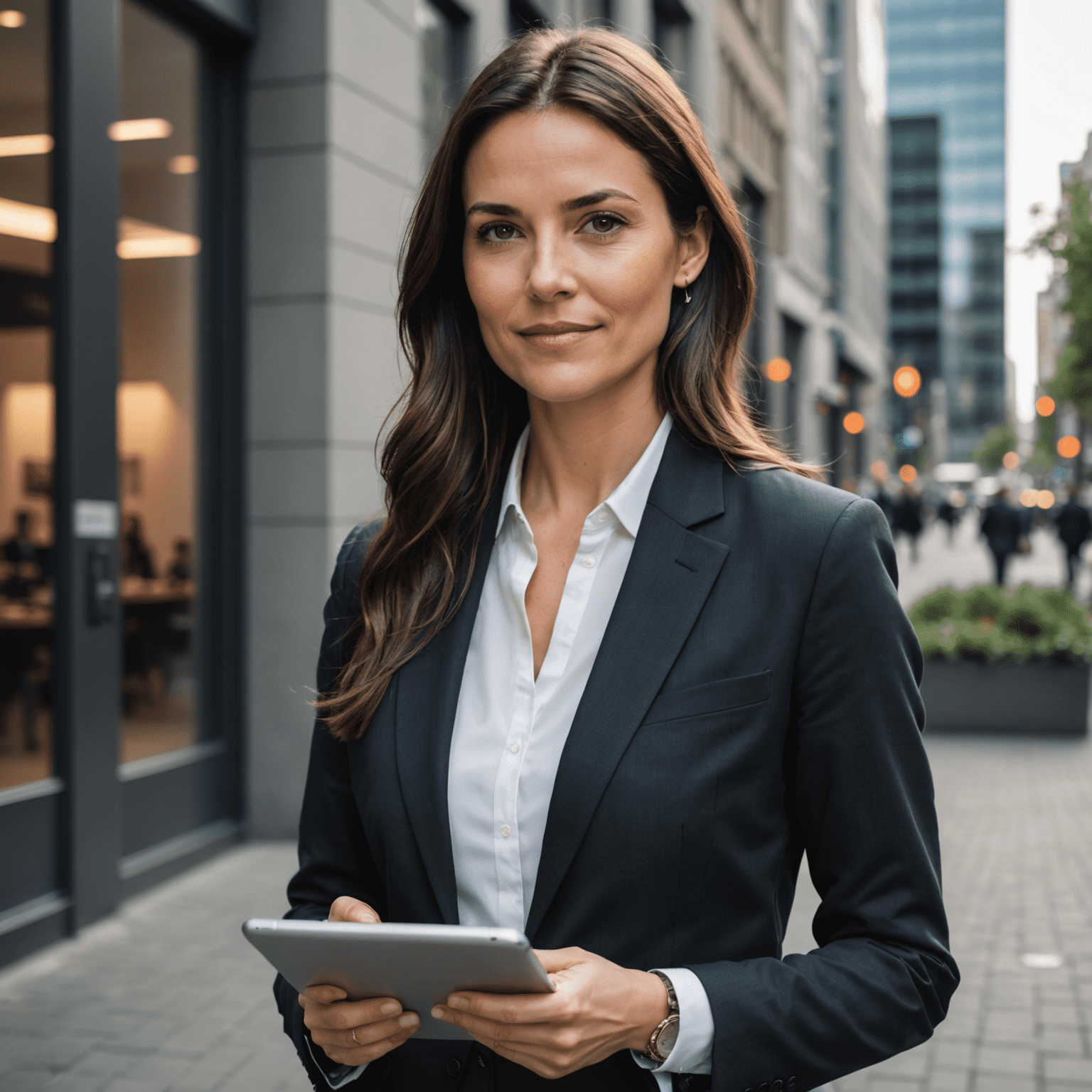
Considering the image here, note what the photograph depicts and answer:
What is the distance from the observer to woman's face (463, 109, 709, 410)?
170cm

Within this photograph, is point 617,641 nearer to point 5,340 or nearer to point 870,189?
point 5,340

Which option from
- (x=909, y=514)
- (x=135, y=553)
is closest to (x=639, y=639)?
(x=135, y=553)

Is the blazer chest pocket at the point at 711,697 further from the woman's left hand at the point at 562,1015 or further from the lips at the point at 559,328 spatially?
the lips at the point at 559,328

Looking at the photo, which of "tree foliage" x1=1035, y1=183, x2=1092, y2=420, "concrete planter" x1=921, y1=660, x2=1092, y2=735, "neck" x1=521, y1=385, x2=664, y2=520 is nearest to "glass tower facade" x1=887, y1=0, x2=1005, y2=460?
"tree foliage" x1=1035, y1=183, x2=1092, y2=420

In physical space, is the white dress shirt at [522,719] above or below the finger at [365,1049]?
above

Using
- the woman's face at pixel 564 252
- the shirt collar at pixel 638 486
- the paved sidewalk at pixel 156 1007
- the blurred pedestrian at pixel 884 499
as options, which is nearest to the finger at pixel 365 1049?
the shirt collar at pixel 638 486

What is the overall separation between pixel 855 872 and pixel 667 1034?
1.04 feet

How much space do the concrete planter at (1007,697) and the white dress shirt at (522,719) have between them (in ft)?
31.8

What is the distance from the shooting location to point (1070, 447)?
37.5m

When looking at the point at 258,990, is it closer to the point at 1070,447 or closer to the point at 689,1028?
the point at 689,1028

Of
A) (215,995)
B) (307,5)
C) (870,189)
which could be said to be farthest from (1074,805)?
(870,189)

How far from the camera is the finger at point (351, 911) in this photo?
1637 millimetres

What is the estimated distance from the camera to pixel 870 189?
197 feet

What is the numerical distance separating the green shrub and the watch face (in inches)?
373
